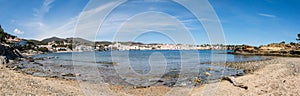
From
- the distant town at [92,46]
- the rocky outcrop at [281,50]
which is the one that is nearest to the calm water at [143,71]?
the distant town at [92,46]

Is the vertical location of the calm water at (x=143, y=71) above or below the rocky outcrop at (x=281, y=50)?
below

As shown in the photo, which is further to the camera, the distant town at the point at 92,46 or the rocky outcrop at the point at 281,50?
the rocky outcrop at the point at 281,50

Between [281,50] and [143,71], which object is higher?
[281,50]

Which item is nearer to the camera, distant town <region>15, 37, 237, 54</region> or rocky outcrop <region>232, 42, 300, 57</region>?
distant town <region>15, 37, 237, 54</region>

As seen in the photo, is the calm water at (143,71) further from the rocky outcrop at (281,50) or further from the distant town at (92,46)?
the rocky outcrop at (281,50)

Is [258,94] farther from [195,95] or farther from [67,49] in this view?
[67,49]

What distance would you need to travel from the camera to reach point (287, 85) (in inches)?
524

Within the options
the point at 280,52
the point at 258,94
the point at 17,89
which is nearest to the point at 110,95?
the point at 17,89

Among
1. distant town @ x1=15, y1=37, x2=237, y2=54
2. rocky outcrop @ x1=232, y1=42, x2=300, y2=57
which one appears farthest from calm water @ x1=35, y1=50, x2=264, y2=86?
A: rocky outcrop @ x1=232, y1=42, x2=300, y2=57

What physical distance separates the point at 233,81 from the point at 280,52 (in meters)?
61.9

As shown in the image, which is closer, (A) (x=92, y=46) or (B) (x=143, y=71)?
(B) (x=143, y=71)

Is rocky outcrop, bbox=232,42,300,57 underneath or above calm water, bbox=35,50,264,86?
above

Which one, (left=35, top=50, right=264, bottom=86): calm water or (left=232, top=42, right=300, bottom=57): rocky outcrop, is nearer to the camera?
(left=35, top=50, right=264, bottom=86): calm water

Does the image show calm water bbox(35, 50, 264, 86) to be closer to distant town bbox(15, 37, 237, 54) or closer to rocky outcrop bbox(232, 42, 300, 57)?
distant town bbox(15, 37, 237, 54)
